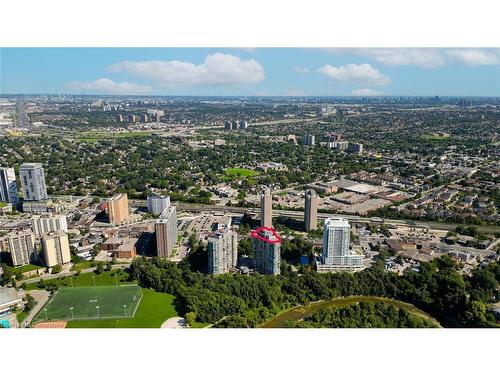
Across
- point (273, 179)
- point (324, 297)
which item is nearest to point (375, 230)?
point (324, 297)

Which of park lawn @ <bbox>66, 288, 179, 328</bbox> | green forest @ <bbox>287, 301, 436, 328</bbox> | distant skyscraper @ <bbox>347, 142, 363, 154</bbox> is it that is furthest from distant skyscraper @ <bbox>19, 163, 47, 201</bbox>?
distant skyscraper @ <bbox>347, 142, 363, 154</bbox>

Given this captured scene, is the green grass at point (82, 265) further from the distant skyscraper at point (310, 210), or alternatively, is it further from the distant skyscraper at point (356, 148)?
the distant skyscraper at point (356, 148)

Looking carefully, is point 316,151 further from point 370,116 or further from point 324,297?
point 370,116

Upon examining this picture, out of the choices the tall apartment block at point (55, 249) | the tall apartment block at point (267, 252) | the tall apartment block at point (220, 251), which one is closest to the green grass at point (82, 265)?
the tall apartment block at point (55, 249)

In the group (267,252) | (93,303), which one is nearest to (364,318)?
(267,252)

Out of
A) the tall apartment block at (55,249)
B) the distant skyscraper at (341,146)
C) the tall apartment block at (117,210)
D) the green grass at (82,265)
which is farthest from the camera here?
the distant skyscraper at (341,146)

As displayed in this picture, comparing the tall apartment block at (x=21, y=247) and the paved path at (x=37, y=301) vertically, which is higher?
the tall apartment block at (x=21, y=247)

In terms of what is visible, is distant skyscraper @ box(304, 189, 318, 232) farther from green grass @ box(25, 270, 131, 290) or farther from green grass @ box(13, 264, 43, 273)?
green grass @ box(13, 264, 43, 273)
